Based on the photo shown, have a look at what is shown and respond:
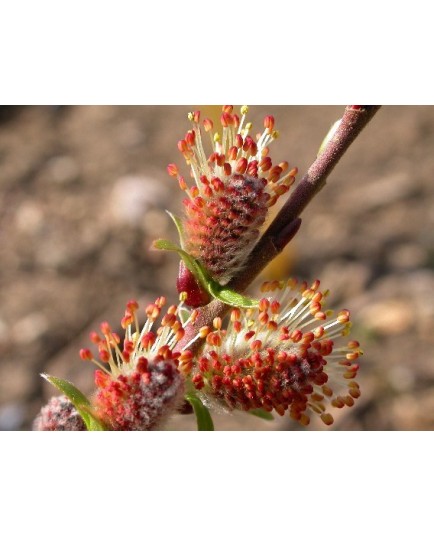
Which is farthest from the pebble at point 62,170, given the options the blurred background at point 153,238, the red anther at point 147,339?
the red anther at point 147,339

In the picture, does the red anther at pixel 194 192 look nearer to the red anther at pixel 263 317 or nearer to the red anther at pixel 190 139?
the red anther at pixel 190 139

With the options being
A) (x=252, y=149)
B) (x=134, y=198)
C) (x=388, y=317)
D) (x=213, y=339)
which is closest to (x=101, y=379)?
(x=213, y=339)

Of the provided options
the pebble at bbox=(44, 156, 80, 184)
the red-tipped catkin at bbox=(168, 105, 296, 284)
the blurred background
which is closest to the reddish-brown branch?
the red-tipped catkin at bbox=(168, 105, 296, 284)

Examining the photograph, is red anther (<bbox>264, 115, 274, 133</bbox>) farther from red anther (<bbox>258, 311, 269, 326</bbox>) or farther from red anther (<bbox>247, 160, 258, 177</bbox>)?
red anther (<bbox>258, 311, 269, 326</bbox>)

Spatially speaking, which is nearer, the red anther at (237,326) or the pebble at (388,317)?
the red anther at (237,326)

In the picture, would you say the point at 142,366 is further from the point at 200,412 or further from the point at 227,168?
the point at 227,168

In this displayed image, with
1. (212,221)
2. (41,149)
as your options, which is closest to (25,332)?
(41,149)
